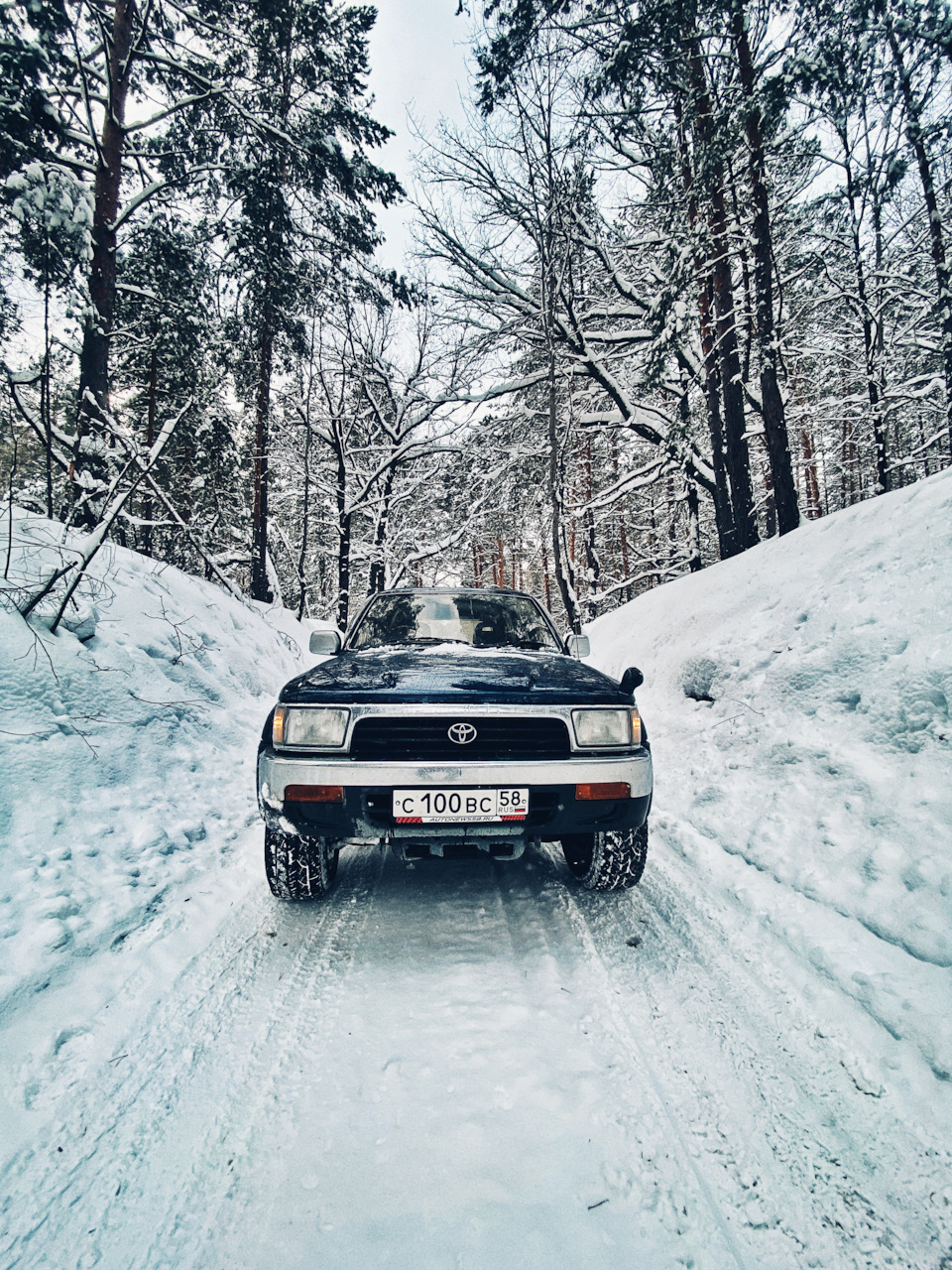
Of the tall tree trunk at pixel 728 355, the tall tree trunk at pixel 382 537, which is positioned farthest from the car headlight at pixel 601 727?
the tall tree trunk at pixel 382 537

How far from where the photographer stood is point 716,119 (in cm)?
691

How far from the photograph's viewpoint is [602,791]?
2.43m

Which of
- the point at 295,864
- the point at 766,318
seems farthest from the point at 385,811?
the point at 766,318

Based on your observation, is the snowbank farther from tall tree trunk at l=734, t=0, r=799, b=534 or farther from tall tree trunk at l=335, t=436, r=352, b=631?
tall tree trunk at l=335, t=436, r=352, b=631

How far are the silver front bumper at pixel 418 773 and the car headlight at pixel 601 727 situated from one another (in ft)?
0.38

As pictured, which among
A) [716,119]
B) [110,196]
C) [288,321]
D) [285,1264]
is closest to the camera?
[285,1264]

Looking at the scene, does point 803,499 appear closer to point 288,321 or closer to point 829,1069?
point 288,321

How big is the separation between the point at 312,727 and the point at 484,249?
452 inches

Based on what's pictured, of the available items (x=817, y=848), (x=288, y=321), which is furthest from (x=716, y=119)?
(x=817, y=848)

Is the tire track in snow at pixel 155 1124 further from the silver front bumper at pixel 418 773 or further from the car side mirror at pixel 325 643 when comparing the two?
the car side mirror at pixel 325 643

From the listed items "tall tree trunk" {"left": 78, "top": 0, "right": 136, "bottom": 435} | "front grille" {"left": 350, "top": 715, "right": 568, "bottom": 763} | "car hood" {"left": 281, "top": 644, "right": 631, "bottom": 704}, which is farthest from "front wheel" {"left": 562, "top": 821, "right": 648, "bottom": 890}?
"tall tree trunk" {"left": 78, "top": 0, "right": 136, "bottom": 435}

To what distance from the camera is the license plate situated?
7.59 feet

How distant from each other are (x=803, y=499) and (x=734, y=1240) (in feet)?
81.3

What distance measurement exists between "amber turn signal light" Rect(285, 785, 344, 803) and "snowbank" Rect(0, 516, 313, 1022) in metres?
0.92
